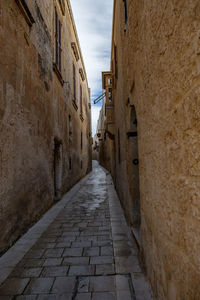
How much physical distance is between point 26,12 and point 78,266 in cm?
516

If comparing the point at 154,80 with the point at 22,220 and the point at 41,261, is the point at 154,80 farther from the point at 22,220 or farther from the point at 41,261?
the point at 22,220

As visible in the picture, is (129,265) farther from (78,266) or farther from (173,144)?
(173,144)

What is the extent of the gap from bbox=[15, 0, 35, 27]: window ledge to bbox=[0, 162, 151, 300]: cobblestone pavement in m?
4.75

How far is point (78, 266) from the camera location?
2.77 m

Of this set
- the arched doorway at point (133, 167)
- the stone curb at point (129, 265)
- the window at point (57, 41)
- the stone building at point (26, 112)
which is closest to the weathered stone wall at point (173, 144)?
the stone curb at point (129, 265)

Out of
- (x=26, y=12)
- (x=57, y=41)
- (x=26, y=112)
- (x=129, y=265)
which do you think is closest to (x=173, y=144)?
(x=129, y=265)

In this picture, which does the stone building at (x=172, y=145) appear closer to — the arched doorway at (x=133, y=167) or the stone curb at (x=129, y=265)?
the stone curb at (x=129, y=265)

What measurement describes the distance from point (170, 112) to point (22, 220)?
3.72 m

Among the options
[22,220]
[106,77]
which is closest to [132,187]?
[22,220]

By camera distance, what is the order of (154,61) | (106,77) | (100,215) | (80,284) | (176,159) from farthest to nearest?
(106,77)
(100,215)
(80,284)
(154,61)
(176,159)

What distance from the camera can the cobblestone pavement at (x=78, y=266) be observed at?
2.24 metres

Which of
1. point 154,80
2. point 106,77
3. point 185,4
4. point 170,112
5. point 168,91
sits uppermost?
point 106,77

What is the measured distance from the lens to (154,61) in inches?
72.7

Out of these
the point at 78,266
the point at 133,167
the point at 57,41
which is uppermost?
the point at 57,41
